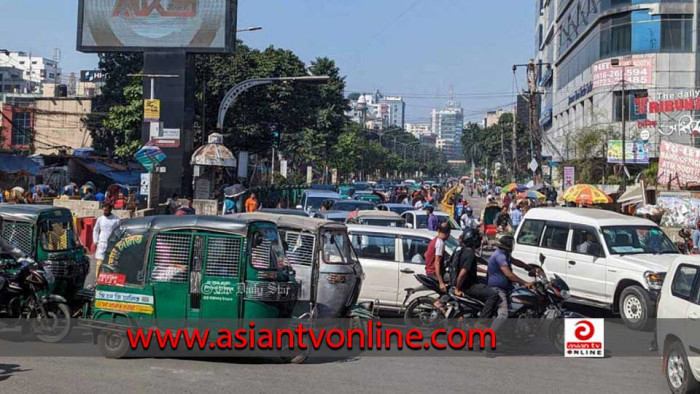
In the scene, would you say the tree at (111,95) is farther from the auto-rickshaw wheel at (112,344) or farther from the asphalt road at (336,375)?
the asphalt road at (336,375)

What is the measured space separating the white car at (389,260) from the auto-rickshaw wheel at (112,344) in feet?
14.6

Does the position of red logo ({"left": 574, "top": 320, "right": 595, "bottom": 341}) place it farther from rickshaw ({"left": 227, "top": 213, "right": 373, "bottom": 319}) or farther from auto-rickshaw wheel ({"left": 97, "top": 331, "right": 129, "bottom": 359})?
auto-rickshaw wheel ({"left": 97, "top": 331, "right": 129, "bottom": 359})

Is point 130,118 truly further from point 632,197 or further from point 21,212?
point 21,212

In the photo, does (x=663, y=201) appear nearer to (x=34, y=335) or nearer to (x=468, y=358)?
(x=468, y=358)

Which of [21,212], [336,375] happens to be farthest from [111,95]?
[336,375]

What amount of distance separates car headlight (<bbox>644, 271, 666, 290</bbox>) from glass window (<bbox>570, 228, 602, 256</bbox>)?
1183 millimetres

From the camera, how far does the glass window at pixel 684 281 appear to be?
25.5ft

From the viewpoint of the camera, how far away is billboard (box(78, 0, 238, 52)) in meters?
31.0

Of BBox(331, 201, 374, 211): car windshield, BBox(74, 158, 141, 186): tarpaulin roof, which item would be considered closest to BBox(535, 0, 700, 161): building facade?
BBox(331, 201, 374, 211): car windshield

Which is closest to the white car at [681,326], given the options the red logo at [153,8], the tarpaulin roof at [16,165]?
the red logo at [153,8]

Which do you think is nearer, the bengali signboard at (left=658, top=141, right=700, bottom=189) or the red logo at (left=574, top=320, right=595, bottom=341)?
the red logo at (left=574, top=320, right=595, bottom=341)

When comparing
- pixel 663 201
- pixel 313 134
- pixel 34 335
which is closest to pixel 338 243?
pixel 34 335

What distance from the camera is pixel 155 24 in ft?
102

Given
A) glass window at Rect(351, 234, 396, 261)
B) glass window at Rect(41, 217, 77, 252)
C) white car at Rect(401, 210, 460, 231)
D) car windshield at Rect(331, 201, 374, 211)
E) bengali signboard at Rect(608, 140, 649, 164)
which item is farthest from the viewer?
bengali signboard at Rect(608, 140, 649, 164)
